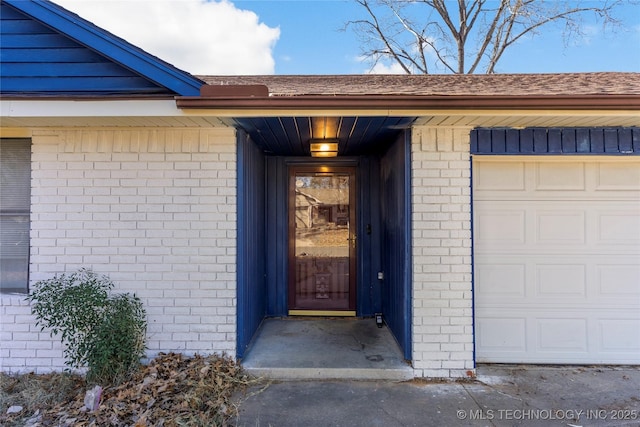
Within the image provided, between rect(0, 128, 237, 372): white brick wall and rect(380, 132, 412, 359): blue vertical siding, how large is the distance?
5.98ft

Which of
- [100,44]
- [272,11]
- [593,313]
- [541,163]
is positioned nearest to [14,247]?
[100,44]

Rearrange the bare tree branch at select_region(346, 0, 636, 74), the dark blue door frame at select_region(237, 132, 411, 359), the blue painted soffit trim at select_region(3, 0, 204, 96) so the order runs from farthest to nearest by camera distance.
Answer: the bare tree branch at select_region(346, 0, 636, 74) < the dark blue door frame at select_region(237, 132, 411, 359) < the blue painted soffit trim at select_region(3, 0, 204, 96)

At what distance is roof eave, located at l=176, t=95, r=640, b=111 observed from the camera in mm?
2979

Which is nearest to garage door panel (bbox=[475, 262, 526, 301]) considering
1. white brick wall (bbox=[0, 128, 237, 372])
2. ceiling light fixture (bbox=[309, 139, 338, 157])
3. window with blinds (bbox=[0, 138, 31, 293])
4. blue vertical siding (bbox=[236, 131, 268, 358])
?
ceiling light fixture (bbox=[309, 139, 338, 157])

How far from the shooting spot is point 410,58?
12867 millimetres

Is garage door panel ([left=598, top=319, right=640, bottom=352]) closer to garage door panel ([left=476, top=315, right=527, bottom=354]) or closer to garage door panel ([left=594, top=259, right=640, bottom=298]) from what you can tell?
garage door panel ([left=594, top=259, right=640, bottom=298])

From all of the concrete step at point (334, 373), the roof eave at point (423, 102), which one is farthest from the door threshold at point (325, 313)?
the roof eave at point (423, 102)

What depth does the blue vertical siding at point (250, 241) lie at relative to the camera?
149 inches

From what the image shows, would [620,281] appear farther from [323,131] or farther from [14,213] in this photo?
[14,213]

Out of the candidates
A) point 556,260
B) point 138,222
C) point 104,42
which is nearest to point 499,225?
point 556,260

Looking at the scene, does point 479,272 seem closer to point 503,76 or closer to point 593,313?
point 593,313

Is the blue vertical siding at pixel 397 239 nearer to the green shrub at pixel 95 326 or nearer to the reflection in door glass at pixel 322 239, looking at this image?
the reflection in door glass at pixel 322 239

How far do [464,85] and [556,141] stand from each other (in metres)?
1.27

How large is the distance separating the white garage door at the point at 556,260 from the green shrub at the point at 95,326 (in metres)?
3.62
